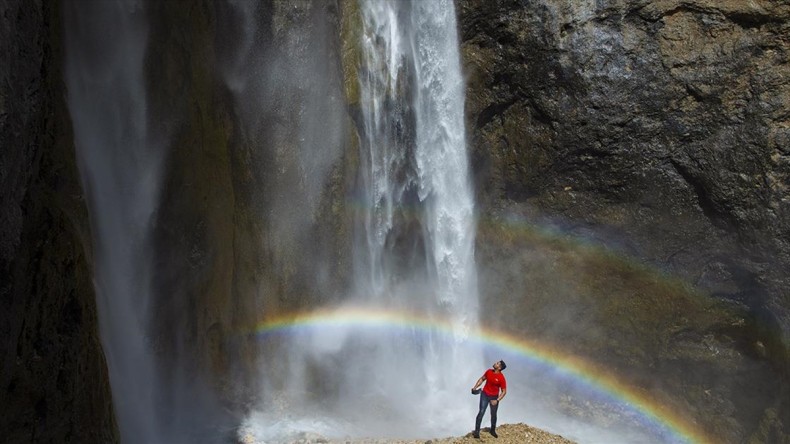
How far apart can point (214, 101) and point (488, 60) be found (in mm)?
5341

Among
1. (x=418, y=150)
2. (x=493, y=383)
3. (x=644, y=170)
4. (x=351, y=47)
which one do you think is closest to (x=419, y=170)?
(x=418, y=150)

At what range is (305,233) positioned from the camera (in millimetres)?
14039

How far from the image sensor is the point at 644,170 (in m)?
14.4

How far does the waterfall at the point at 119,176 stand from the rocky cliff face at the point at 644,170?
6396mm

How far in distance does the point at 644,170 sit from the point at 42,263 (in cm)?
1064

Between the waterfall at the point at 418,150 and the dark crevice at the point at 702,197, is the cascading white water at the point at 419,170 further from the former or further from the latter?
the dark crevice at the point at 702,197

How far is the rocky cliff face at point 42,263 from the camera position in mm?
6648

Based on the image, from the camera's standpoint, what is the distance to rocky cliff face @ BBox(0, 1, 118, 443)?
665 cm

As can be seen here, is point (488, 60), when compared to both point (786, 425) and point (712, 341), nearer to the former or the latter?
point (712, 341)

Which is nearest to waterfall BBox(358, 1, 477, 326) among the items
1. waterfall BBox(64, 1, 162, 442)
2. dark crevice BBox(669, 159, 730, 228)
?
dark crevice BBox(669, 159, 730, 228)

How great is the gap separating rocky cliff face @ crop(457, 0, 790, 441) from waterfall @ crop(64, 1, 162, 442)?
6396 millimetres

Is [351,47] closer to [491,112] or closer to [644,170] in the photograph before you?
[491,112]

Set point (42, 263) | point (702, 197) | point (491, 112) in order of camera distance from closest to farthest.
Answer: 1. point (42, 263)
2. point (702, 197)
3. point (491, 112)

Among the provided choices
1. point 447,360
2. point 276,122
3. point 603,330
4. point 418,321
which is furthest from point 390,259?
point 603,330
